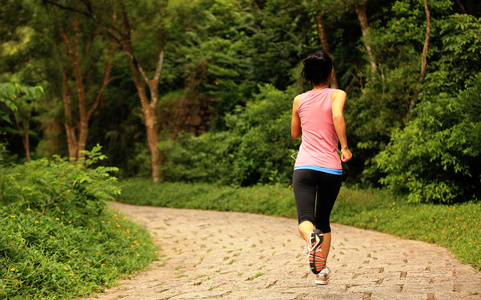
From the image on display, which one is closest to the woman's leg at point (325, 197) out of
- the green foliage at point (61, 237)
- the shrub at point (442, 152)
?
the green foliage at point (61, 237)

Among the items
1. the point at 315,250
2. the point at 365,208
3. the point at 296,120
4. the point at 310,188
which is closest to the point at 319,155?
the point at 310,188

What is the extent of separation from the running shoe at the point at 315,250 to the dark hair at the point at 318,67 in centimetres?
144

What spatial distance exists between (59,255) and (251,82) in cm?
1511

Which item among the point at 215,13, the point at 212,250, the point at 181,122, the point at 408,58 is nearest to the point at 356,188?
the point at 408,58

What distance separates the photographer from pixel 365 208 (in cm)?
1048

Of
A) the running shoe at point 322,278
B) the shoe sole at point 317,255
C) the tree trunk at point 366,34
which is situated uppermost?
the tree trunk at point 366,34

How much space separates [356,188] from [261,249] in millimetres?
5832

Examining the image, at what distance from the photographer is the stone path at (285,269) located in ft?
14.0

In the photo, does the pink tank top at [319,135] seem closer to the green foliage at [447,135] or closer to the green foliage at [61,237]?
the green foliage at [61,237]

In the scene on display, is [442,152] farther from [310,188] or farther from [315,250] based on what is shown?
[315,250]

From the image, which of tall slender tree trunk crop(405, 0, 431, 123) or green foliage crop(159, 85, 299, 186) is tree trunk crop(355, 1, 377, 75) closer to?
tall slender tree trunk crop(405, 0, 431, 123)

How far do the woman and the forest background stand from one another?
3843 mm

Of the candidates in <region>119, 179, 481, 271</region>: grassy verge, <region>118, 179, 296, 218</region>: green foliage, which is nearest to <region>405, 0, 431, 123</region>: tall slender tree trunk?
<region>119, 179, 481, 271</region>: grassy verge

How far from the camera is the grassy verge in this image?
24.1 ft
